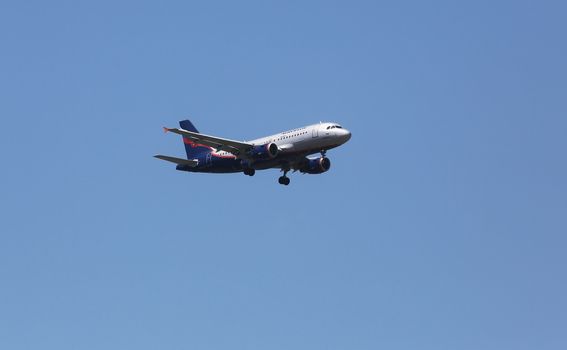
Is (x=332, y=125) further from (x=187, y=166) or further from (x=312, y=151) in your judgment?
(x=187, y=166)

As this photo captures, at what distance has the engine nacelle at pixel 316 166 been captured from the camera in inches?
3900

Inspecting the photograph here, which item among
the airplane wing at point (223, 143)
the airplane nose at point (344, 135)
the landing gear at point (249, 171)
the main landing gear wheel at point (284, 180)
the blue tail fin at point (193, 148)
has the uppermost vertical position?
the blue tail fin at point (193, 148)

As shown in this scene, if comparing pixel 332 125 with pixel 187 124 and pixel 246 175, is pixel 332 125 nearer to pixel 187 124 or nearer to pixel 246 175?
pixel 246 175

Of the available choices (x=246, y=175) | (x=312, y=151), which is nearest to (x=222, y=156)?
(x=246, y=175)

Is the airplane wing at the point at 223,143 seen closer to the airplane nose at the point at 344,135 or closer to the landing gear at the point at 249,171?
the landing gear at the point at 249,171

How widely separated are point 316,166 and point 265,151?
22.1ft

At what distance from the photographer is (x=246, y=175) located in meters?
98.3

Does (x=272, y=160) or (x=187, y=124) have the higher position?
(x=187, y=124)

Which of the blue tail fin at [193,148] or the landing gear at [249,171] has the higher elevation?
the blue tail fin at [193,148]

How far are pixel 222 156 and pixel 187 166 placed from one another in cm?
419

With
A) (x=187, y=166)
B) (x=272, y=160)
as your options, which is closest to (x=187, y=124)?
(x=187, y=166)

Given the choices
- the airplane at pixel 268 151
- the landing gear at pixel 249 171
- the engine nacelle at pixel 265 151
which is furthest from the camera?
the landing gear at pixel 249 171

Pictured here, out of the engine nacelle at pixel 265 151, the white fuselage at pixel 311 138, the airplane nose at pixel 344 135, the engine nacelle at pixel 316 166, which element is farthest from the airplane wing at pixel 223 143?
the airplane nose at pixel 344 135

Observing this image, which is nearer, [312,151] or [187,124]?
[312,151]
